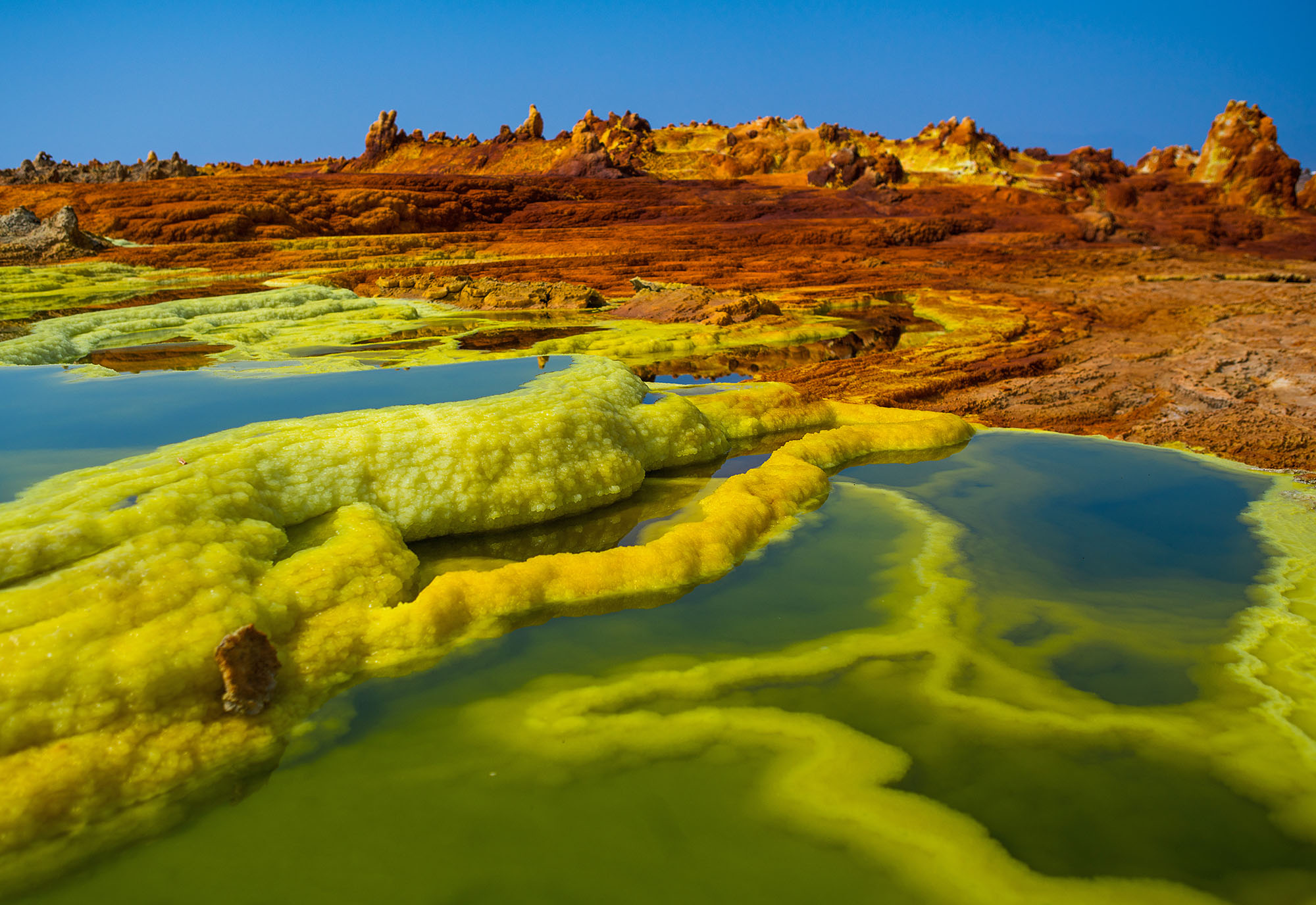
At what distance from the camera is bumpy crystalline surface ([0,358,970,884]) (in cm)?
208

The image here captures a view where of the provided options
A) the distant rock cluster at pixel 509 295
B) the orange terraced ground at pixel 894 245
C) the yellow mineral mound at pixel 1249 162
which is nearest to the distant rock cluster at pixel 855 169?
the orange terraced ground at pixel 894 245

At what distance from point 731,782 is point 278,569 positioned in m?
1.92

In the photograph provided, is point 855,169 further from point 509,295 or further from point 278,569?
point 278,569

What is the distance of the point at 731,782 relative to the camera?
2115mm

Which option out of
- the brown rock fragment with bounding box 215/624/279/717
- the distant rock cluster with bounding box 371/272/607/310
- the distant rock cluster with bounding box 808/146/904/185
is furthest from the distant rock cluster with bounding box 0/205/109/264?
the distant rock cluster with bounding box 808/146/904/185

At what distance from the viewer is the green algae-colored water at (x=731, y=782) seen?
1.80m

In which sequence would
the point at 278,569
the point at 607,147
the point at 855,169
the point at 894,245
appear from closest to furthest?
the point at 278,569
the point at 894,245
the point at 855,169
the point at 607,147

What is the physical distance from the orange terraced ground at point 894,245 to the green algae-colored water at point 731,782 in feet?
11.2

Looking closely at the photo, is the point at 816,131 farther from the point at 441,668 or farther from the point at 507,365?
the point at 441,668

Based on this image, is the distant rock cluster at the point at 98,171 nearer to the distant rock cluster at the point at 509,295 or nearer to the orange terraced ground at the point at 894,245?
the orange terraced ground at the point at 894,245

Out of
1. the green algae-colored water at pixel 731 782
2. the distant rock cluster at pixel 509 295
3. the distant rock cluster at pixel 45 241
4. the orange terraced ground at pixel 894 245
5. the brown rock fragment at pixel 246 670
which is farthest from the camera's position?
the distant rock cluster at pixel 45 241

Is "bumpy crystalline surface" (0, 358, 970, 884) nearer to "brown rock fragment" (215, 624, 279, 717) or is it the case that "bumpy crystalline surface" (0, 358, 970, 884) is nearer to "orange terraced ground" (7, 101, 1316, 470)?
"brown rock fragment" (215, 624, 279, 717)

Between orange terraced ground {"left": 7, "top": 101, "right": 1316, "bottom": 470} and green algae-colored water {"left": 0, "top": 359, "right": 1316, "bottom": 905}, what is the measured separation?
135 inches

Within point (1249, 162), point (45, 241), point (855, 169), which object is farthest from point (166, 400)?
point (1249, 162)
